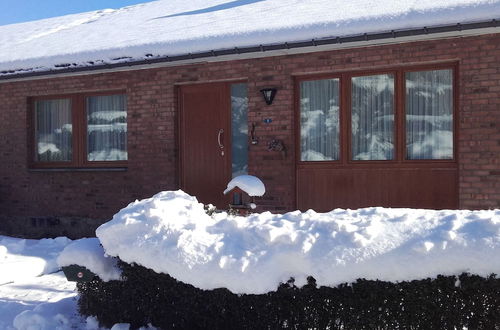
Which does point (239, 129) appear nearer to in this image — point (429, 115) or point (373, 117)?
point (373, 117)

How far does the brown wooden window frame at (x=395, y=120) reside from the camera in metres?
7.09

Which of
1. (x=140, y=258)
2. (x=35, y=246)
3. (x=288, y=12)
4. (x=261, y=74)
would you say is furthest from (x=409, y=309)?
(x=35, y=246)

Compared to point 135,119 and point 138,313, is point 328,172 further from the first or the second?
point 138,313

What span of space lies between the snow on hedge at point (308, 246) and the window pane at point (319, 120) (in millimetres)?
4176

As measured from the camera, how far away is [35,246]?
8500mm

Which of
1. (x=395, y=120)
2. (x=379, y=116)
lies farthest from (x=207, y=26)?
(x=395, y=120)

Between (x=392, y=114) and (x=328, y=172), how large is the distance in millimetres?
1161

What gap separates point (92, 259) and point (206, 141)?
4885mm

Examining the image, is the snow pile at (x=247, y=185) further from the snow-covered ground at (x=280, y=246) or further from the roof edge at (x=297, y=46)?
the roof edge at (x=297, y=46)

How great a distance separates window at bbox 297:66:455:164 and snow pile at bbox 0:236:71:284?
12.1 feet

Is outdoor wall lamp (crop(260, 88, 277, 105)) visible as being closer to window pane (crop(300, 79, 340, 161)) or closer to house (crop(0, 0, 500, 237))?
house (crop(0, 0, 500, 237))

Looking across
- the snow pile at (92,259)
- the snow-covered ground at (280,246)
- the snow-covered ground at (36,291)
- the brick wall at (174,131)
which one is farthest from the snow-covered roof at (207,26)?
the snow pile at (92,259)

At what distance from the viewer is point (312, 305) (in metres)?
3.23

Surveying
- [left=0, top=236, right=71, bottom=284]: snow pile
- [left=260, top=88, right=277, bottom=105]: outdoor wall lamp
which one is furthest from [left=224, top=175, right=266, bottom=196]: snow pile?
[left=0, top=236, right=71, bottom=284]: snow pile
